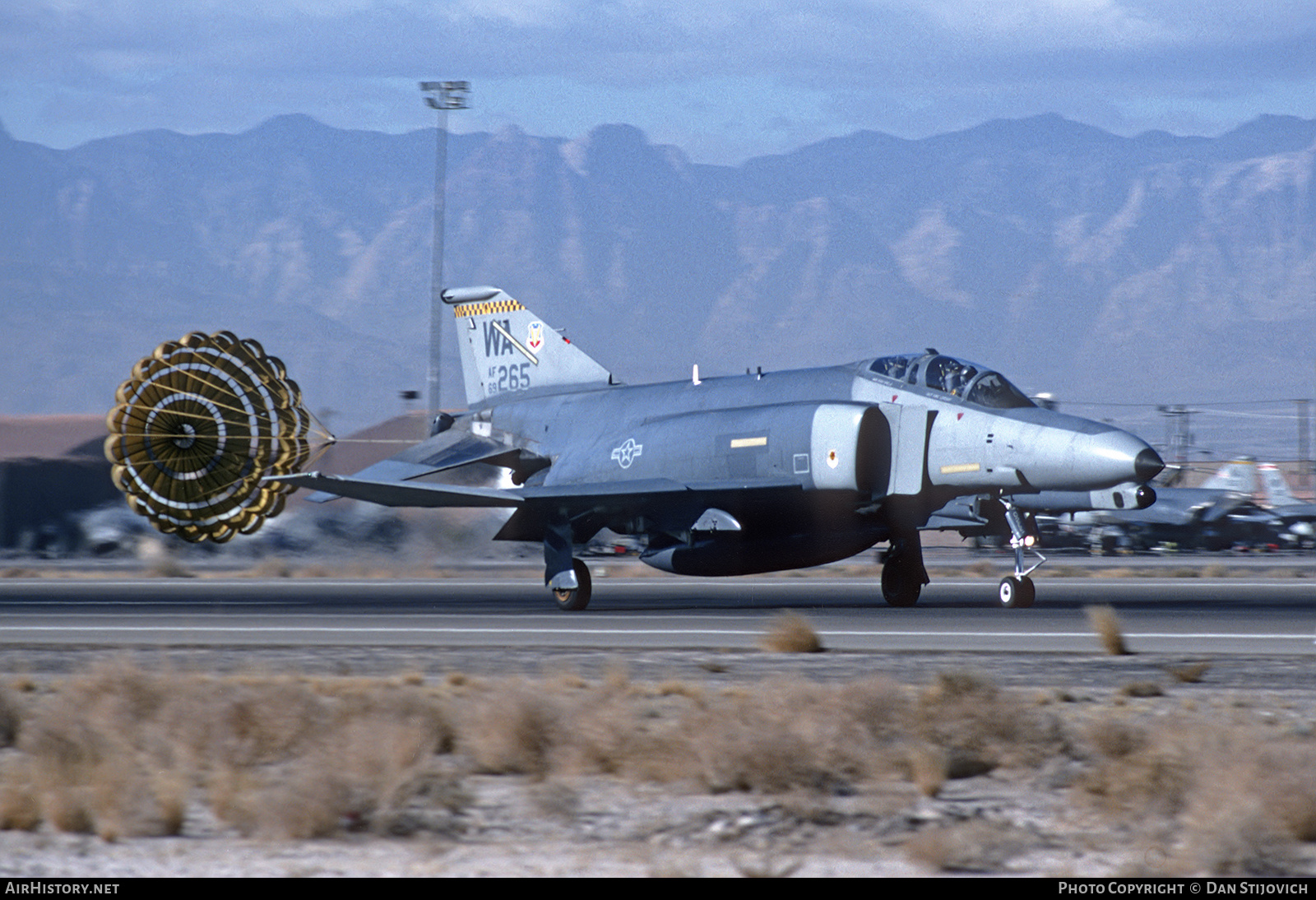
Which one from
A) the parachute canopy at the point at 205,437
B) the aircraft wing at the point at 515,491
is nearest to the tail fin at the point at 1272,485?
the aircraft wing at the point at 515,491

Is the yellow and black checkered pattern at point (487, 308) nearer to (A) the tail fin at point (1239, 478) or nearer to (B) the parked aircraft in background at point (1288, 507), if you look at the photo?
(B) the parked aircraft in background at point (1288, 507)

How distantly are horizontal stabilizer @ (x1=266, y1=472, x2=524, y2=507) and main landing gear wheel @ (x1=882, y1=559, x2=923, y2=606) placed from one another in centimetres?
542

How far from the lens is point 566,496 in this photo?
20484mm

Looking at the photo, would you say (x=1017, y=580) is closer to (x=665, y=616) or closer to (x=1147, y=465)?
(x=1147, y=465)

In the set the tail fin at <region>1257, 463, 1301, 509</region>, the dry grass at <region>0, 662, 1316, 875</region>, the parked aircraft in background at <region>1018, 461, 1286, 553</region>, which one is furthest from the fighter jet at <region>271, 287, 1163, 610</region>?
the tail fin at <region>1257, 463, 1301, 509</region>

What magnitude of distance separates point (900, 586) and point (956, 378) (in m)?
3.20

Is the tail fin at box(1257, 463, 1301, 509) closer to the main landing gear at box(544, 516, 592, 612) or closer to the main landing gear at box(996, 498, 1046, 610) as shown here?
the main landing gear at box(996, 498, 1046, 610)

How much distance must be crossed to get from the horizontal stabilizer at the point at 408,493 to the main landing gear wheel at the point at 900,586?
5.42 meters

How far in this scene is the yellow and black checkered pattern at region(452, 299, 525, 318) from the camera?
26359mm

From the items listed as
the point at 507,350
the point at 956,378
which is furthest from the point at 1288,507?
the point at 956,378

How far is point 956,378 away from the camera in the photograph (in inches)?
774
